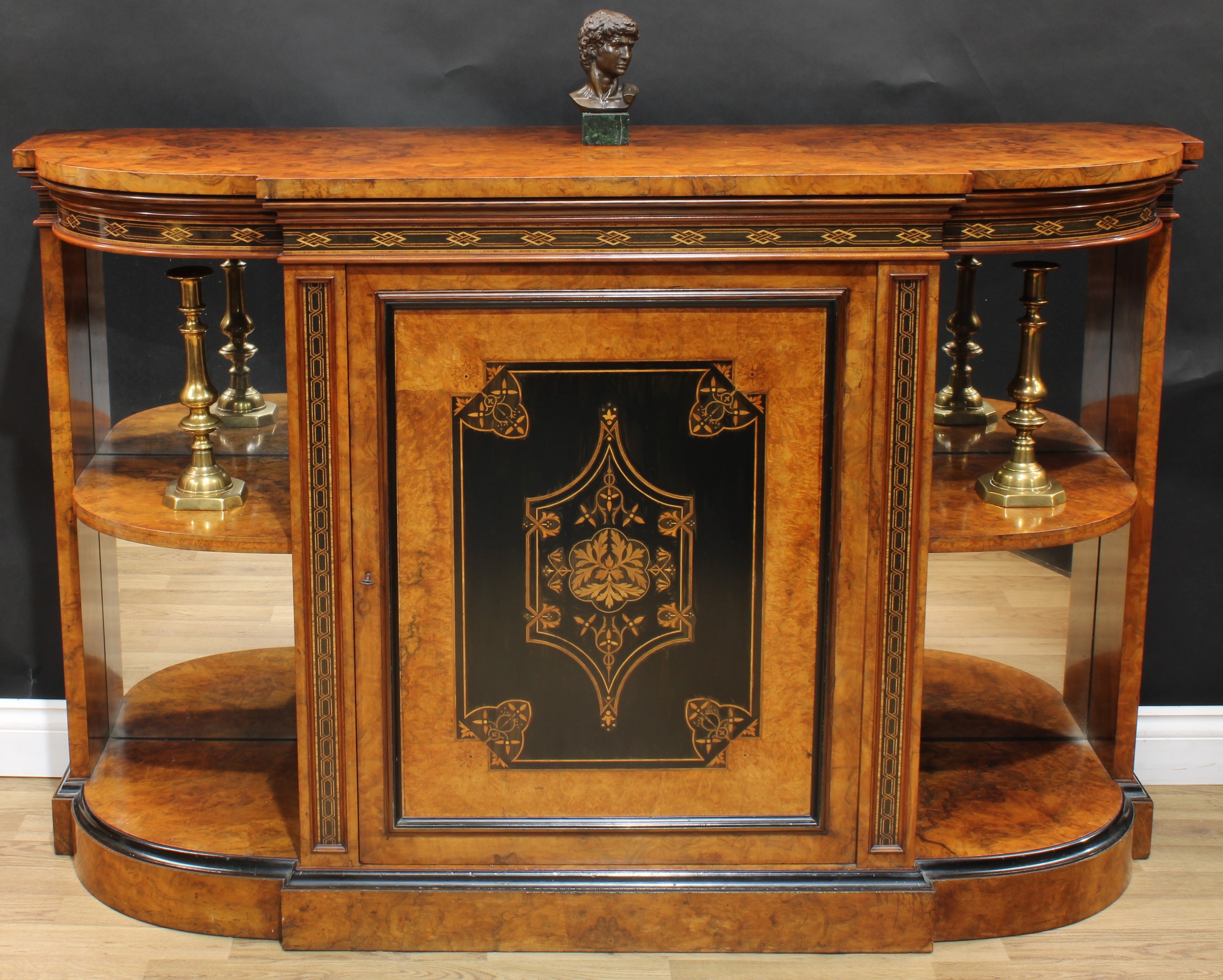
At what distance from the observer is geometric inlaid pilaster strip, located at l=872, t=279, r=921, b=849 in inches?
91.4

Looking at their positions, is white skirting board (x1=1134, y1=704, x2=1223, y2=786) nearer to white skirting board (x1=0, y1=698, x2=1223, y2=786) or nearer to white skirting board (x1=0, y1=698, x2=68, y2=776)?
white skirting board (x1=0, y1=698, x2=1223, y2=786)

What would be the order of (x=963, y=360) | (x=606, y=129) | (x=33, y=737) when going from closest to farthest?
(x=606, y=129), (x=963, y=360), (x=33, y=737)

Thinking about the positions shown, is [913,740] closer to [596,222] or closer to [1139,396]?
[1139,396]

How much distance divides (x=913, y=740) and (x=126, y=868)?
1.42m

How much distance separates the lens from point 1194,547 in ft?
10.2

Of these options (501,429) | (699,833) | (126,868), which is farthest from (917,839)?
(126,868)

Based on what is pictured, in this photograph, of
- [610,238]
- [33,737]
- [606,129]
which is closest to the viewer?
[610,238]

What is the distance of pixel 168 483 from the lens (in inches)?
106

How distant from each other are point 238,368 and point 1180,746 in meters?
2.10

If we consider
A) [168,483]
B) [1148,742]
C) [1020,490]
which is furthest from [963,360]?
[168,483]

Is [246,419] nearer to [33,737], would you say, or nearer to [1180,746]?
[33,737]

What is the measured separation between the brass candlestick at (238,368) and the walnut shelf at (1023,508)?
122cm

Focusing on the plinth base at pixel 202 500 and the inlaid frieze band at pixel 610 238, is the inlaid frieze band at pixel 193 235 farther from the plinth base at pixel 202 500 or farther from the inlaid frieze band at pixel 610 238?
the plinth base at pixel 202 500

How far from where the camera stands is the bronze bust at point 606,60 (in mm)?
2482
